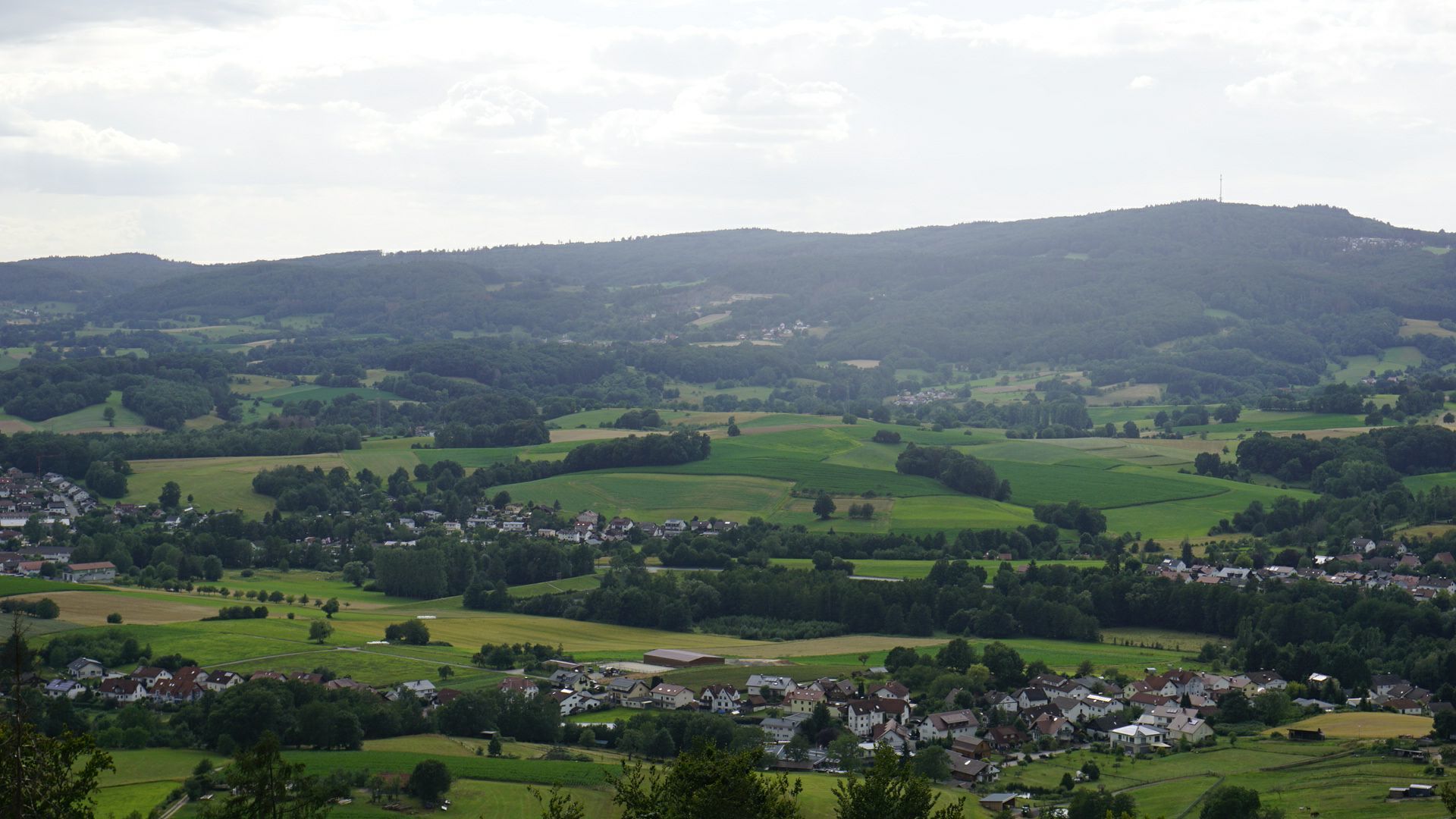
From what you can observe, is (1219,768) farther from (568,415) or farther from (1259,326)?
(1259,326)

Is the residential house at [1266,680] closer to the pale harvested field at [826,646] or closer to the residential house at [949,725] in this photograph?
the residential house at [949,725]

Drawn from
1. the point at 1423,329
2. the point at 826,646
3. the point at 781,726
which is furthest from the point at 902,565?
the point at 1423,329

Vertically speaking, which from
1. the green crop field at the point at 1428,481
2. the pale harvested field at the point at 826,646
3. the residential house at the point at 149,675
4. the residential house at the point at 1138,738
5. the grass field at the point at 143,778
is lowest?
the pale harvested field at the point at 826,646

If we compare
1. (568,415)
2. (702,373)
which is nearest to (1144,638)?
(568,415)

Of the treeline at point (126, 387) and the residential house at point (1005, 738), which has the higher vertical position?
the treeline at point (126, 387)

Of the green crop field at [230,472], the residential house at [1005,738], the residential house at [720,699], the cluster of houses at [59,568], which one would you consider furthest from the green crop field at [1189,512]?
the cluster of houses at [59,568]

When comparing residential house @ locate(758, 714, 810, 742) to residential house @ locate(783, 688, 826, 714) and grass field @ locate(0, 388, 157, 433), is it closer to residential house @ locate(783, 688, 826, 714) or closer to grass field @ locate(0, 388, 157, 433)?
residential house @ locate(783, 688, 826, 714)

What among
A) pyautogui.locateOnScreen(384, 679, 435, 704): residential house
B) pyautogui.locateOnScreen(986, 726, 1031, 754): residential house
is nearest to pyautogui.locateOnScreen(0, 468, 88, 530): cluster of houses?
pyautogui.locateOnScreen(384, 679, 435, 704): residential house
